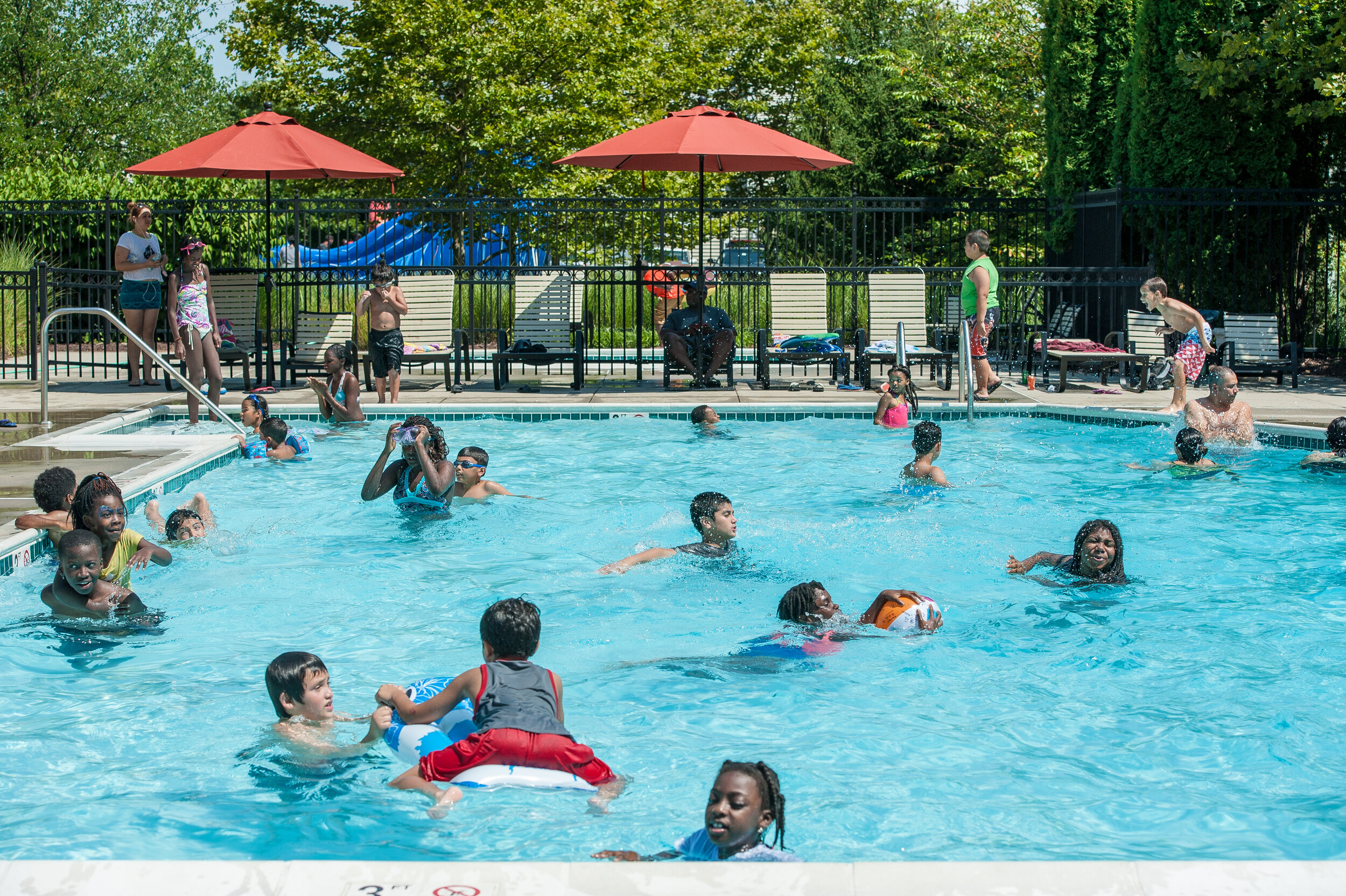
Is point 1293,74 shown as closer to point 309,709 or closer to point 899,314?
point 899,314

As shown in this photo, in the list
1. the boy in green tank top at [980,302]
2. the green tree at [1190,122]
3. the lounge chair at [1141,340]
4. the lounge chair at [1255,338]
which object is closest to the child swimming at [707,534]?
the boy in green tank top at [980,302]

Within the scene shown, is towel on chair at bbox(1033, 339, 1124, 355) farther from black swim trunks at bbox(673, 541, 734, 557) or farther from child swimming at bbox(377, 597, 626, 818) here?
child swimming at bbox(377, 597, 626, 818)

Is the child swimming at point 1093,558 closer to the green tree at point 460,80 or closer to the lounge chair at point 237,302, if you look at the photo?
the lounge chair at point 237,302

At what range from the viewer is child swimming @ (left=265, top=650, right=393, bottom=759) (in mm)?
5070

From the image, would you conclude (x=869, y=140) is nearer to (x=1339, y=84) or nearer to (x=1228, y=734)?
(x=1339, y=84)

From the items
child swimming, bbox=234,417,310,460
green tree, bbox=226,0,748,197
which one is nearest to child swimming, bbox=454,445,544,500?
child swimming, bbox=234,417,310,460

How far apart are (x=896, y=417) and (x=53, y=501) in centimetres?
790

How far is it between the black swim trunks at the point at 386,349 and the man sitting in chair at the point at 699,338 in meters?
3.13

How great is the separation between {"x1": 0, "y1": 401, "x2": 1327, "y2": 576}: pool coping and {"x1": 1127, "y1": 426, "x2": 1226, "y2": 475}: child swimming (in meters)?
1.38

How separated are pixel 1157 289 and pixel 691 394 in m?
5.05

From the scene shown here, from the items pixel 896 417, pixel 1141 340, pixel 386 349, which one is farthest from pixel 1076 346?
pixel 386 349

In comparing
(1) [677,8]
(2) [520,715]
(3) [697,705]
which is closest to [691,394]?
(3) [697,705]

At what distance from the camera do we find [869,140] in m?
33.1

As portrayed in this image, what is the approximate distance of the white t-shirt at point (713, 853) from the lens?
379 cm
